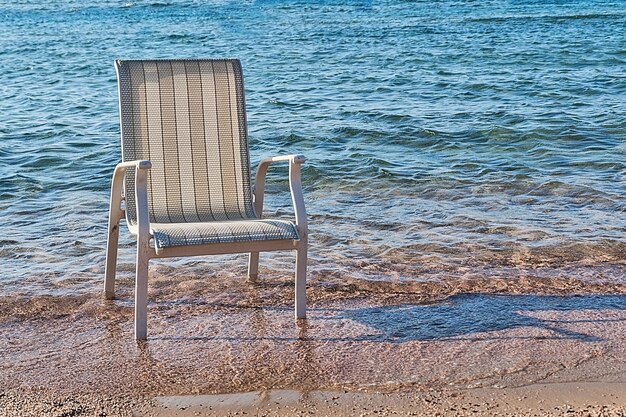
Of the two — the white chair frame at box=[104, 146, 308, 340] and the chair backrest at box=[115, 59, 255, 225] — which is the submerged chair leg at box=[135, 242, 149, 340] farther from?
the chair backrest at box=[115, 59, 255, 225]

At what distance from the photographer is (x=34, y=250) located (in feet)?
20.2

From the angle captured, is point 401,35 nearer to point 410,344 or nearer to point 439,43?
point 439,43

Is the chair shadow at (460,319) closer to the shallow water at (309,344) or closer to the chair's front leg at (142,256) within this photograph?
the shallow water at (309,344)

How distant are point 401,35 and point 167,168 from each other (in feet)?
49.5

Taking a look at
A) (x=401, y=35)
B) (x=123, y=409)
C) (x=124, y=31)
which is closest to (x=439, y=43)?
(x=401, y=35)

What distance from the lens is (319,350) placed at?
170 inches

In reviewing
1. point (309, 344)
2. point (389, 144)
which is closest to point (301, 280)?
point (309, 344)

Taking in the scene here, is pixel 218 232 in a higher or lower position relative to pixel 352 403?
higher

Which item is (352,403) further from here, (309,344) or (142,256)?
(142,256)

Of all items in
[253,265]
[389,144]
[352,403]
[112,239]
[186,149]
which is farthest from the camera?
[389,144]

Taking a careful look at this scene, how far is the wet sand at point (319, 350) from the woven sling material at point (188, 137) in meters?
0.51

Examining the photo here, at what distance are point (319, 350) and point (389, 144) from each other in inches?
220

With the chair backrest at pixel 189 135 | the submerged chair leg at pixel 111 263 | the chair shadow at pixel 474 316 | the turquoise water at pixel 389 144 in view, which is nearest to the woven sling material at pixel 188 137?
the chair backrest at pixel 189 135

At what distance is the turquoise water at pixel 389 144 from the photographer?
595 cm
